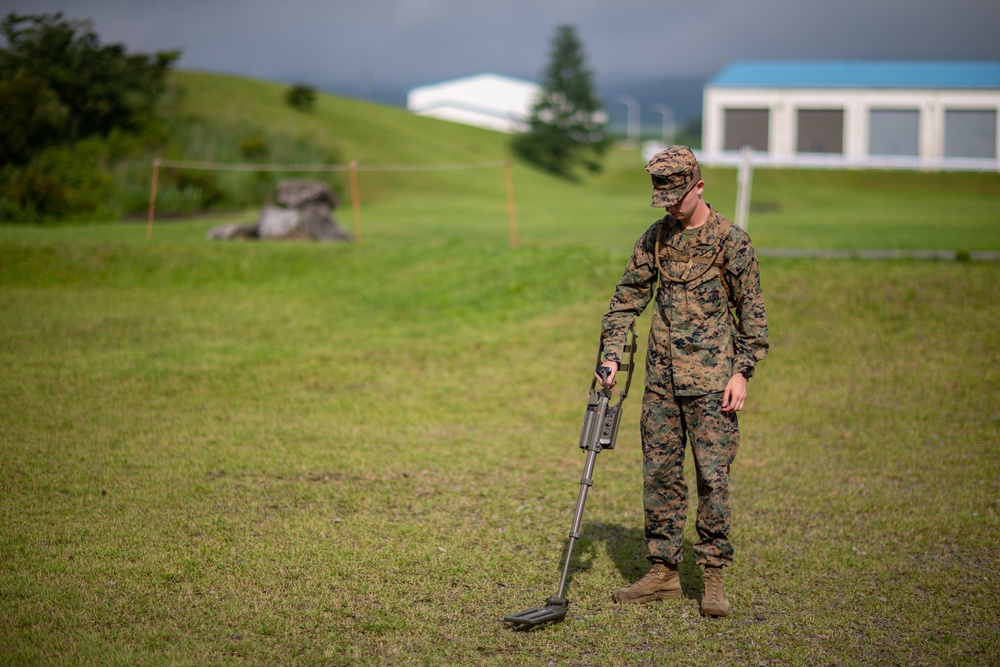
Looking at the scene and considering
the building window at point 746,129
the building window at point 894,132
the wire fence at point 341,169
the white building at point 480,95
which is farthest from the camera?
the white building at point 480,95

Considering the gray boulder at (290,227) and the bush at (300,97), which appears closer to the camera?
the gray boulder at (290,227)

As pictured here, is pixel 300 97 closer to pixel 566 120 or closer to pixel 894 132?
pixel 566 120

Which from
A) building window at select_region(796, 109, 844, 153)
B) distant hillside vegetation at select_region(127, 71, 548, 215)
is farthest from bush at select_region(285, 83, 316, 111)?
building window at select_region(796, 109, 844, 153)

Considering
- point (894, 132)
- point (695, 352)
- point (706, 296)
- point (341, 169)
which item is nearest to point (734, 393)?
point (695, 352)

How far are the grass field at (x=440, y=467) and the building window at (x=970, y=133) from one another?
120ft

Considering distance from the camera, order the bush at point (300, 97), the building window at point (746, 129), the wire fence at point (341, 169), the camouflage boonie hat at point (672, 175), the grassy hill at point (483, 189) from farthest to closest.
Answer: the building window at point (746, 129)
the bush at point (300, 97)
the grassy hill at point (483, 189)
the wire fence at point (341, 169)
the camouflage boonie hat at point (672, 175)

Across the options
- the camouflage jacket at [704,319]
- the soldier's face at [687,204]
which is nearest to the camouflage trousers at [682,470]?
the camouflage jacket at [704,319]

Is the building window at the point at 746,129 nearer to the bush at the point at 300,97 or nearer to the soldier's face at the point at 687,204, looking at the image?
the bush at the point at 300,97

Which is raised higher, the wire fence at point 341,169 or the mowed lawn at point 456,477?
the wire fence at point 341,169

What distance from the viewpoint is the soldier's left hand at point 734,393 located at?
5.00 meters

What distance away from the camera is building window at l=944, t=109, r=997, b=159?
167ft

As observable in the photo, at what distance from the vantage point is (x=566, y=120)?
66.7m

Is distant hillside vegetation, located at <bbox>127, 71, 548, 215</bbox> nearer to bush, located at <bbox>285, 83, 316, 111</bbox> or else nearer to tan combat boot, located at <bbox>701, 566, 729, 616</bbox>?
bush, located at <bbox>285, 83, 316, 111</bbox>

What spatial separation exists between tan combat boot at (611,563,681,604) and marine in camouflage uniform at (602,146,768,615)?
0.11m
